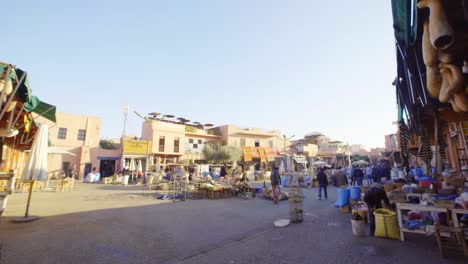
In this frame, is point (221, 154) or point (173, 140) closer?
point (173, 140)

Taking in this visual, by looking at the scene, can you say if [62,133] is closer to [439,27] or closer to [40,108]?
[40,108]

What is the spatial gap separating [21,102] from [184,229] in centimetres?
579

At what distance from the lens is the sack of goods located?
530cm

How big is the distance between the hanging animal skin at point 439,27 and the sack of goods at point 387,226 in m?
4.57

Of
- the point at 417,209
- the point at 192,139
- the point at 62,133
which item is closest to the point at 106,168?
the point at 62,133

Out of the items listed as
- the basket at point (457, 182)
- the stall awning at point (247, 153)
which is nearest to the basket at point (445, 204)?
the basket at point (457, 182)

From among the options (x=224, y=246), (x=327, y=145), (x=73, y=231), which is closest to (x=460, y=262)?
(x=224, y=246)

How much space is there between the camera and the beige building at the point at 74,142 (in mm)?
25141

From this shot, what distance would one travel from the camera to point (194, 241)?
5340 mm

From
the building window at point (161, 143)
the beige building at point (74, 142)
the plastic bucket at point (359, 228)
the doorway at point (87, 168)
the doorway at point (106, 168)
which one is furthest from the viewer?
the building window at point (161, 143)

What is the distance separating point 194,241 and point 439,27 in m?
5.64

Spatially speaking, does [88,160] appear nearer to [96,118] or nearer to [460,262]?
[96,118]

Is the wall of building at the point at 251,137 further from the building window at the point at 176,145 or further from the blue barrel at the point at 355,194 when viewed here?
the blue barrel at the point at 355,194

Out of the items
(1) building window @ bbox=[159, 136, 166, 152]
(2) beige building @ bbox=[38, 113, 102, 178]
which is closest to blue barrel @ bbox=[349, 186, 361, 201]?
(1) building window @ bbox=[159, 136, 166, 152]
